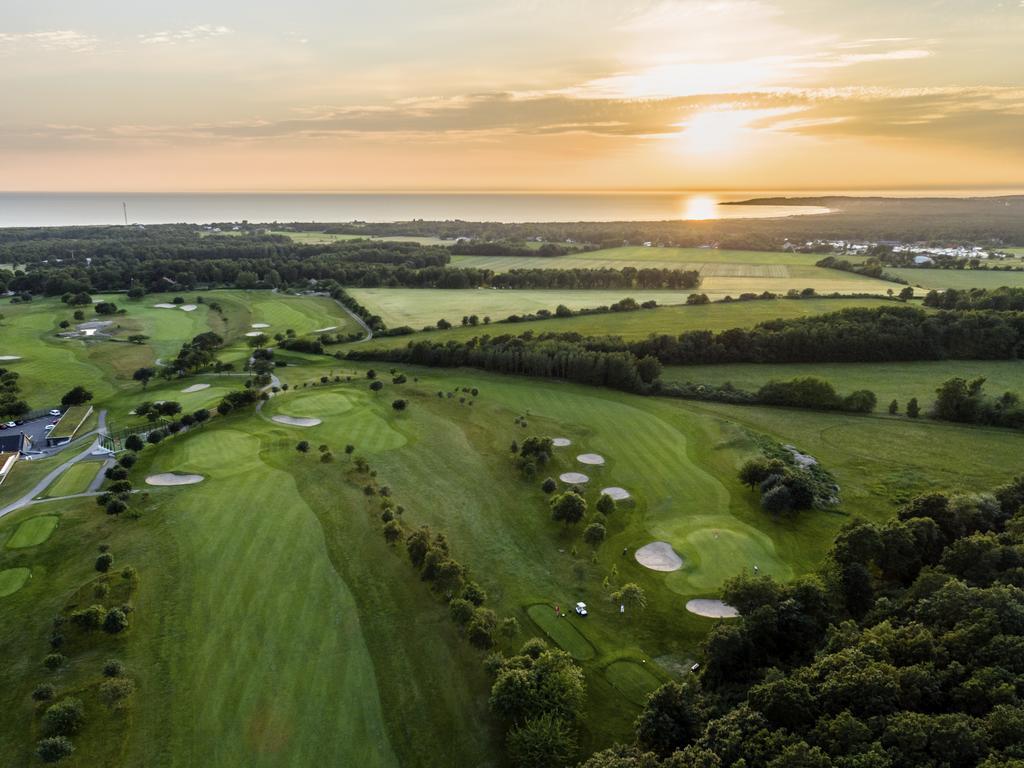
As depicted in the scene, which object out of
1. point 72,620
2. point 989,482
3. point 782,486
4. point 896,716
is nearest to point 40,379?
point 72,620

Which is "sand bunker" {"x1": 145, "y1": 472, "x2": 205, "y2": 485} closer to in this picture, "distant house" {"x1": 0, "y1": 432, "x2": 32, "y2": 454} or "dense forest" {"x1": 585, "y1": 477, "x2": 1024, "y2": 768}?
"distant house" {"x1": 0, "y1": 432, "x2": 32, "y2": 454}

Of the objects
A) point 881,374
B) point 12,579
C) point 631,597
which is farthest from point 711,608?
point 881,374

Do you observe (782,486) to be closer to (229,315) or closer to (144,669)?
(144,669)

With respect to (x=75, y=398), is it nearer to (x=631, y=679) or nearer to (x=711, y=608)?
(x=631, y=679)

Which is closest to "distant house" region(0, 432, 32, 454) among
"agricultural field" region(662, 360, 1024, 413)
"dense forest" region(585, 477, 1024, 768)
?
"dense forest" region(585, 477, 1024, 768)

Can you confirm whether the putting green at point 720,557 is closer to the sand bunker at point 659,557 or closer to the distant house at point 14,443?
the sand bunker at point 659,557

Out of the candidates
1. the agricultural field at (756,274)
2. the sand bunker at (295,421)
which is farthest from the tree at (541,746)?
the agricultural field at (756,274)

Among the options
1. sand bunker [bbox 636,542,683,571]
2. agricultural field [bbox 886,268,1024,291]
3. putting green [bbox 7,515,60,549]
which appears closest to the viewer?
sand bunker [bbox 636,542,683,571]
